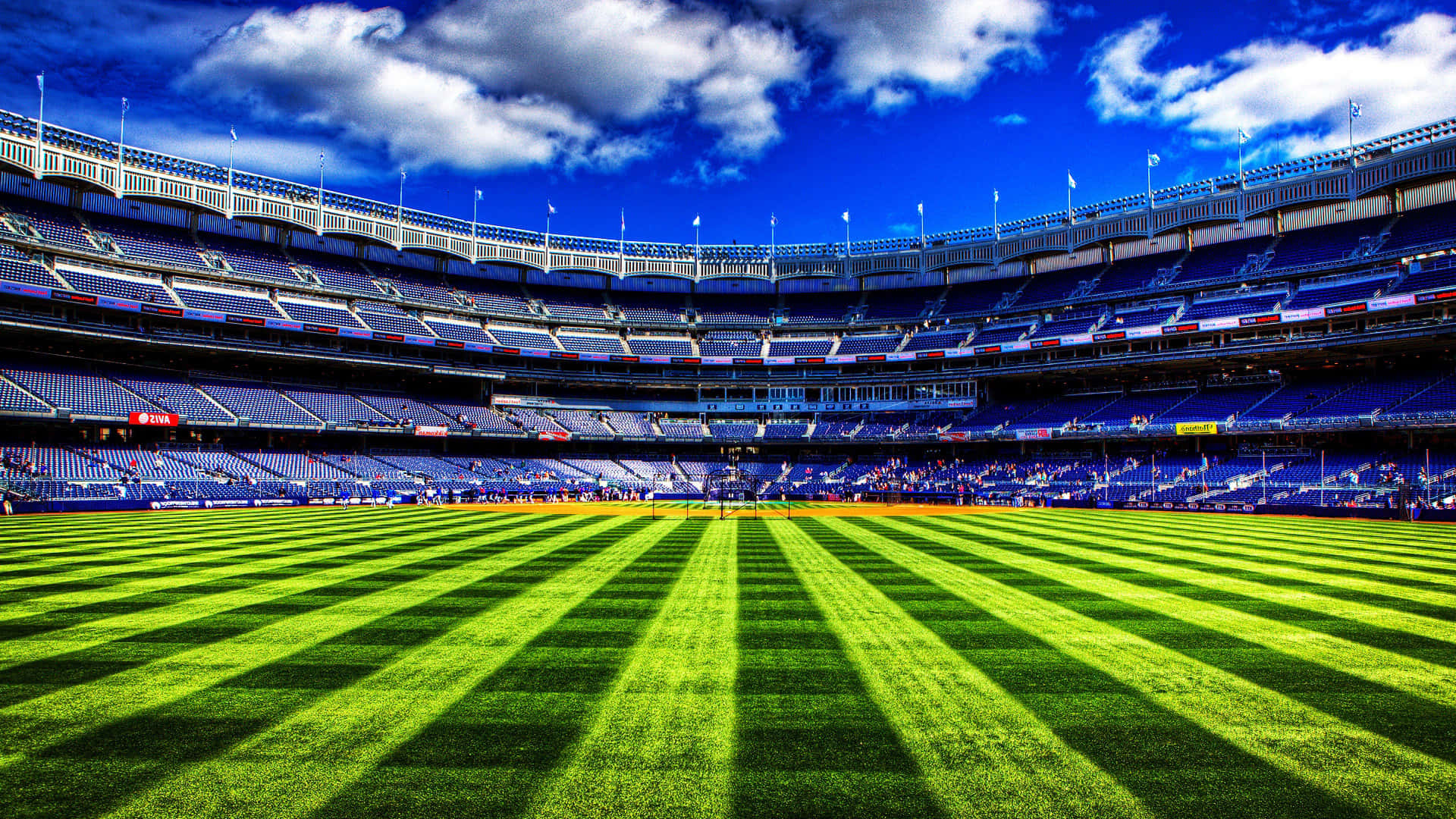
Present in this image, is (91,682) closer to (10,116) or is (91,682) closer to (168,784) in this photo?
(168,784)

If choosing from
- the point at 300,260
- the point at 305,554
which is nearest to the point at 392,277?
the point at 300,260

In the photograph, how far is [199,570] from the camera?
55.0 feet

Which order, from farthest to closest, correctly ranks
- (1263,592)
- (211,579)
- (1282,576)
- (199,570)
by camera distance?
(199,570) → (1282,576) → (211,579) → (1263,592)

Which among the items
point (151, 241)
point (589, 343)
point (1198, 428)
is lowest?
point (1198, 428)

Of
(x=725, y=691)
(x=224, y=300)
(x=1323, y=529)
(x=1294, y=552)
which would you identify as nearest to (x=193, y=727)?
(x=725, y=691)

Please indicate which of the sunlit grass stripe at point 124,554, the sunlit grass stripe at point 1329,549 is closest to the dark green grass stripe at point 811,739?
the sunlit grass stripe at point 1329,549

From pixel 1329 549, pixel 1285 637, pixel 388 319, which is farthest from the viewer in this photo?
pixel 388 319

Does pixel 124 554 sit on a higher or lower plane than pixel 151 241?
lower

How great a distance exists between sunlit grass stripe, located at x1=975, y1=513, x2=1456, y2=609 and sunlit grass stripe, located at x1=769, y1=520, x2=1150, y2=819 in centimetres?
988

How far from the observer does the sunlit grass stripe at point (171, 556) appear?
1552cm

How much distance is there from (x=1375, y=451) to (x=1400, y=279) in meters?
12.1

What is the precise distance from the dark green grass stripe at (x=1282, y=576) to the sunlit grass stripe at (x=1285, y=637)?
2.36m

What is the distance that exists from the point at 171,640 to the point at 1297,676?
48.5 ft

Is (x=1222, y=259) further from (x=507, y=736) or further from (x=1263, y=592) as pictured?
(x=507, y=736)
